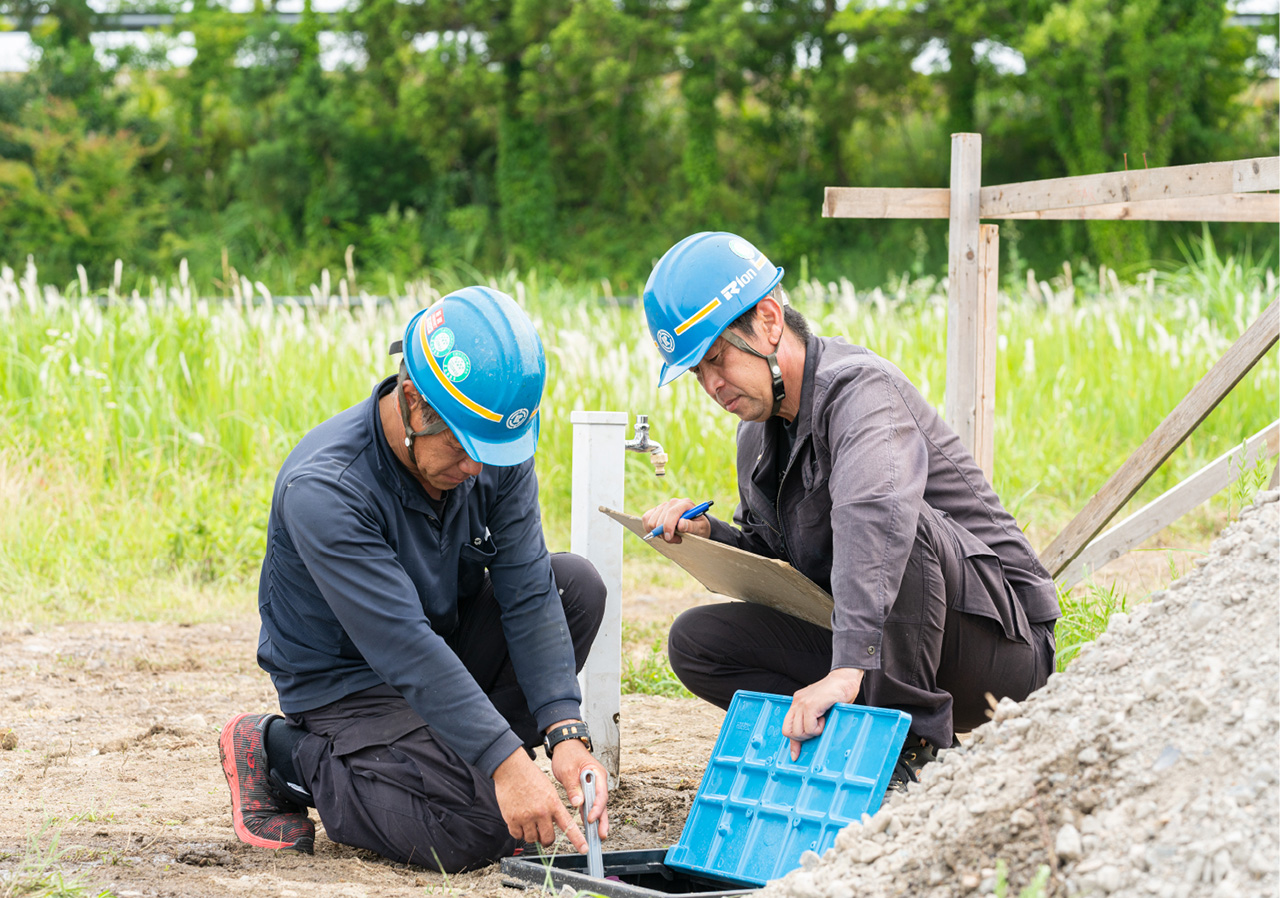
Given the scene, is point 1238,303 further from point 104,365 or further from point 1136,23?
point 1136,23

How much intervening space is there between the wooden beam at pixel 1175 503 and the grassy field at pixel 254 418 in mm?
2272

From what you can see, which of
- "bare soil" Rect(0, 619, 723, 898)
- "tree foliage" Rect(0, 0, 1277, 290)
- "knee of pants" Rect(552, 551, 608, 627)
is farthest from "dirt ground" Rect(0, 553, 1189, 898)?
"tree foliage" Rect(0, 0, 1277, 290)

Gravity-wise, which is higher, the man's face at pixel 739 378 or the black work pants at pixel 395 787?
the man's face at pixel 739 378

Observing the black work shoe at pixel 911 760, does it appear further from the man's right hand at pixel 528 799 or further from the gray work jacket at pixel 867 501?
the man's right hand at pixel 528 799

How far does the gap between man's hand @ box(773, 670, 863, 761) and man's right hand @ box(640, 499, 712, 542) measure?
0.66 metres

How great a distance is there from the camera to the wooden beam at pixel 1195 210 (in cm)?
397

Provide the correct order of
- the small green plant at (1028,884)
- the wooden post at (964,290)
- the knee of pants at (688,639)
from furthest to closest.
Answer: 1. the wooden post at (964,290)
2. the knee of pants at (688,639)
3. the small green plant at (1028,884)

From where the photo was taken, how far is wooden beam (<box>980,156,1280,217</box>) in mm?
3025

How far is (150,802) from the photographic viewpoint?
3.25 m

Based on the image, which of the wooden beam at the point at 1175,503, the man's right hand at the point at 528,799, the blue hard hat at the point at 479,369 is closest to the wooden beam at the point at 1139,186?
the wooden beam at the point at 1175,503

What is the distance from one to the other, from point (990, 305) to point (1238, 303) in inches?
194

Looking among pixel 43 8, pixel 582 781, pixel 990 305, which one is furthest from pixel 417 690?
pixel 43 8

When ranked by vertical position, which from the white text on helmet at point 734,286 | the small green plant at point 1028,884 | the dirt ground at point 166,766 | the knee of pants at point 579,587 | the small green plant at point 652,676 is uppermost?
the white text on helmet at point 734,286

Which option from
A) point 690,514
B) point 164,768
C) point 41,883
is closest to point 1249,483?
point 690,514
